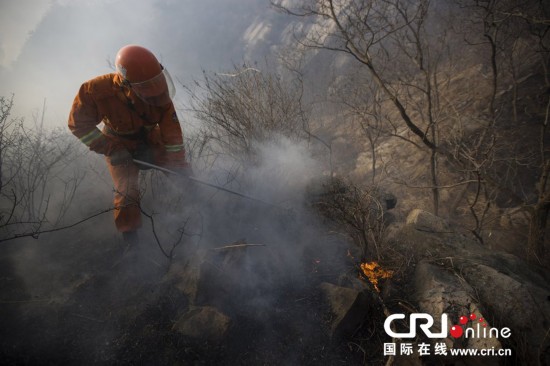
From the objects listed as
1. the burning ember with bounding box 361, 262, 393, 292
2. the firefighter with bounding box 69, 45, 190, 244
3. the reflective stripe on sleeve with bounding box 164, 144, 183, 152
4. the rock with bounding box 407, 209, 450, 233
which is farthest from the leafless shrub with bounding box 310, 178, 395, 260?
the firefighter with bounding box 69, 45, 190, 244

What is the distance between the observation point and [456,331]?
82.9 inches

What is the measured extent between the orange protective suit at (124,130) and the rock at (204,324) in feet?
4.10

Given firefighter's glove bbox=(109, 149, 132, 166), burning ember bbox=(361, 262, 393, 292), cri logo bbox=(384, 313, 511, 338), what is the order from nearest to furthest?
cri logo bbox=(384, 313, 511, 338)
burning ember bbox=(361, 262, 393, 292)
firefighter's glove bbox=(109, 149, 132, 166)

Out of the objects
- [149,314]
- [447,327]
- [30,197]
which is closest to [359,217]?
[447,327]

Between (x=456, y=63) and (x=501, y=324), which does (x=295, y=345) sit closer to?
(x=501, y=324)

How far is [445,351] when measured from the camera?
206 centimetres

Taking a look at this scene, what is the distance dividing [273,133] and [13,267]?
3.76 m

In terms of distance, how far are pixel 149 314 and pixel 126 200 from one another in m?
1.21

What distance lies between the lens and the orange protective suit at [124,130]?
292 cm

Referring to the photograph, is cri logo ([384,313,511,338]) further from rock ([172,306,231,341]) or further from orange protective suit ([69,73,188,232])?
orange protective suit ([69,73,188,232])

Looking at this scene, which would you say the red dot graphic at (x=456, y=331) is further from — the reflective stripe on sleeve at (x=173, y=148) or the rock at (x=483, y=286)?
the reflective stripe on sleeve at (x=173, y=148)

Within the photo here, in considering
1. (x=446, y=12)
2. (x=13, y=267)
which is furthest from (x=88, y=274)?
(x=446, y=12)

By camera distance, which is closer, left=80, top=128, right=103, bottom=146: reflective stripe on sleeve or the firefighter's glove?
left=80, top=128, right=103, bottom=146: reflective stripe on sleeve

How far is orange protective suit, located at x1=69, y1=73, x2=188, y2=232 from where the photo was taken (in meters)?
2.92
